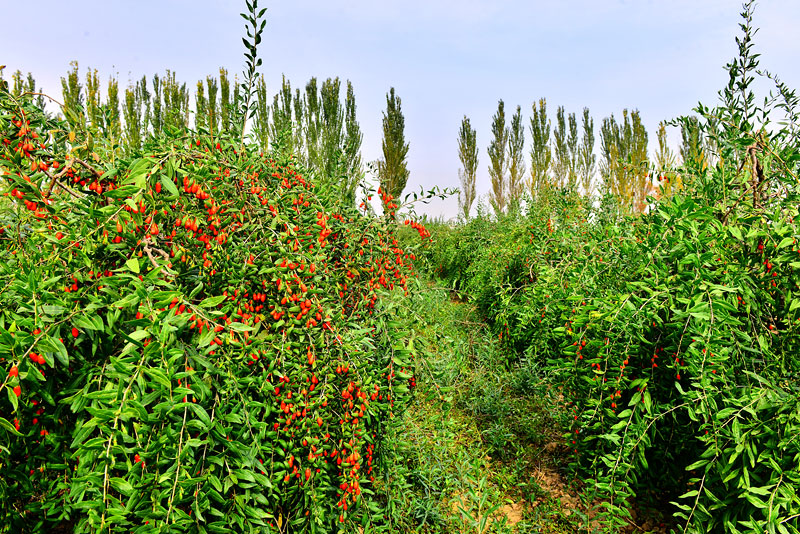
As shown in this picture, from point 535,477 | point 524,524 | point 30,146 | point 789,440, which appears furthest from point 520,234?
point 30,146

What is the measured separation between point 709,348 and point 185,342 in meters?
2.13

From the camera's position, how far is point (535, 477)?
10.4ft

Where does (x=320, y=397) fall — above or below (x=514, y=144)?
below

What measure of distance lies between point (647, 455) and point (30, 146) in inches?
126

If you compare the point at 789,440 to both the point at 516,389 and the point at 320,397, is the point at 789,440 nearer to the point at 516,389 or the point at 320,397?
the point at 320,397

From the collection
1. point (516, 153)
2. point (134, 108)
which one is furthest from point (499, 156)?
point (134, 108)

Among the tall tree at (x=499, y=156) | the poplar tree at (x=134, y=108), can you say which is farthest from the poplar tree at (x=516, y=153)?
the poplar tree at (x=134, y=108)

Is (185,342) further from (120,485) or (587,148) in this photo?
(587,148)

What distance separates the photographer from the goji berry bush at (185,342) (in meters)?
1.33

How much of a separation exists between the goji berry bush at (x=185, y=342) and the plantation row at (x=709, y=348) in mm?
1168

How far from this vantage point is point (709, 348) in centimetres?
195

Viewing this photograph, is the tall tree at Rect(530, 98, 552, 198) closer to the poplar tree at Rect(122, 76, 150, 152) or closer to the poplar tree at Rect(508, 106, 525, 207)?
the poplar tree at Rect(508, 106, 525, 207)

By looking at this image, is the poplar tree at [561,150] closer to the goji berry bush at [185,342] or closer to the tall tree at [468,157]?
the tall tree at [468,157]

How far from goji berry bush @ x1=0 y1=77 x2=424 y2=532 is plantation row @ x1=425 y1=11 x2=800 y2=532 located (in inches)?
46.0
